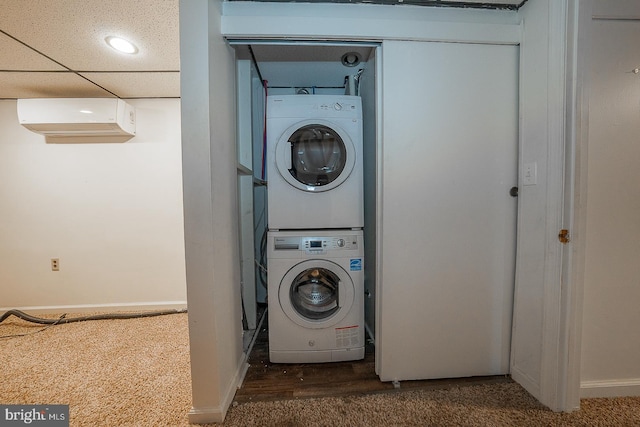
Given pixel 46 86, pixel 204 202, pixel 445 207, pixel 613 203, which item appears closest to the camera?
pixel 204 202

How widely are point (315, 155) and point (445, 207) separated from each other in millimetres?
836

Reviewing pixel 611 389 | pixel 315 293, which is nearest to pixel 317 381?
pixel 315 293

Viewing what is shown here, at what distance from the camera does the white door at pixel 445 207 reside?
1305 millimetres

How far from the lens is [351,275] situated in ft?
5.02

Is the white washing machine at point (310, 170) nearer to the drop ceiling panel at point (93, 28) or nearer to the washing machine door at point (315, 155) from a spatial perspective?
the washing machine door at point (315, 155)

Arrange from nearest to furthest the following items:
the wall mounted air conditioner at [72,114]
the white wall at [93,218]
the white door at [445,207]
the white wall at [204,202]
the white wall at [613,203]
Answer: the white wall at [204,202], the white wall at [613,203], the white door at [445,207], the wall mounted air conditioner at [72,114], the white wall at [93,218]

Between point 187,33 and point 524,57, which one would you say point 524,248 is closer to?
point 524,57

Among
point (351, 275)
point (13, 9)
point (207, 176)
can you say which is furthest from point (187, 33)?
point (351, 275)

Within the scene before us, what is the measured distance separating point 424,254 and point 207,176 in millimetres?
1171

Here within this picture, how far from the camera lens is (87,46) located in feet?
4.85

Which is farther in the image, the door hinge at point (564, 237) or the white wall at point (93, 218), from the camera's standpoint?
the white wall at point (93, 218)

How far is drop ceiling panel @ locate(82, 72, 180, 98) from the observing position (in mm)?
1834

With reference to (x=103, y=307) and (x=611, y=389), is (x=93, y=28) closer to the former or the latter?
(x=103, y=307)

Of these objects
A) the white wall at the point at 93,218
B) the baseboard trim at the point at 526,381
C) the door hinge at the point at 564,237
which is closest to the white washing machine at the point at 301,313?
the baseboard trim at the point at 526,381
